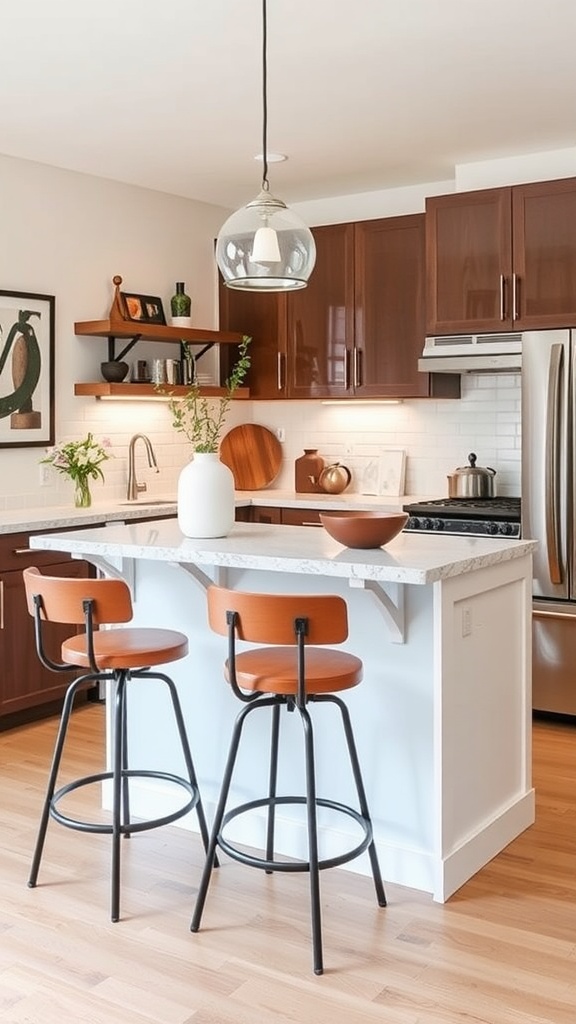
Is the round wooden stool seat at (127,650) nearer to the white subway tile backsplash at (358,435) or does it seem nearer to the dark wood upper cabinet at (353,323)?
the white subway tile backsplash at (358,435)

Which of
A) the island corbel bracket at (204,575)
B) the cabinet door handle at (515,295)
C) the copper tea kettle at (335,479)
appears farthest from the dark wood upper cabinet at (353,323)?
the island corbel bracket at (204,575)

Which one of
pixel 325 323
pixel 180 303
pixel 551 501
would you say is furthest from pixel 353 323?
pixel 551 501

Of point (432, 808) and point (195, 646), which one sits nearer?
point (432, 808)

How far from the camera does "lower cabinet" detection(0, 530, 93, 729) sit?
15.7 feet

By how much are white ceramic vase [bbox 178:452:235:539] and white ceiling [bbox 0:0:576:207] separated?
5.05 ft

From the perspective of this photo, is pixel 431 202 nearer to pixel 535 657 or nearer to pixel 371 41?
pixel 371 41

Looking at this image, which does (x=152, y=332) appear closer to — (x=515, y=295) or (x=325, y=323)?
(x=325, y=323)

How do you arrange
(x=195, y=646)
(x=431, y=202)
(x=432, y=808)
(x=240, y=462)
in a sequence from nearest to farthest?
1. (x=432, y=808)
2. (x=195, y=646)
3. (x=431, y=202)
4. (x=240, y=462)

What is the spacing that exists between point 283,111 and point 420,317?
1518 mm

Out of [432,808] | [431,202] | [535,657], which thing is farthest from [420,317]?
[432,808]

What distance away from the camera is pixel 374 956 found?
275 centimetres

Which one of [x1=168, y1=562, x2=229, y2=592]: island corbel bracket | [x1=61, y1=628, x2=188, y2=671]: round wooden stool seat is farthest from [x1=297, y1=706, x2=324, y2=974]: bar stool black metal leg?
[x1=168, y1=562, x2=229, y2=592]: island corbel bracket

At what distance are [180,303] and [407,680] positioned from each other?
3.61 m

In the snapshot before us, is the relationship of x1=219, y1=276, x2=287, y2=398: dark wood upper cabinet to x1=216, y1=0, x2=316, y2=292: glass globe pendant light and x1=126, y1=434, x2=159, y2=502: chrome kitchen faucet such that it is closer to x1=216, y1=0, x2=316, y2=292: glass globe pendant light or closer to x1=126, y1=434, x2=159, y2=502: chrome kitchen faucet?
x1=126, y1=434, x2=159, y2=502: chrome kitchen faucet
